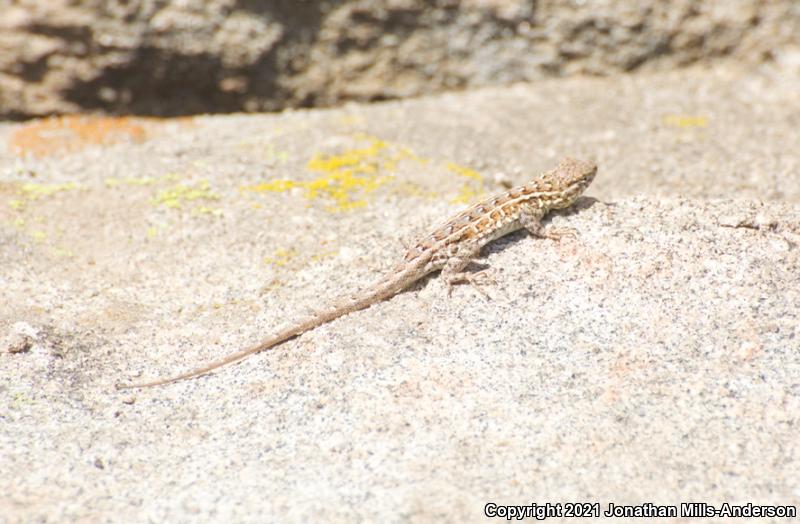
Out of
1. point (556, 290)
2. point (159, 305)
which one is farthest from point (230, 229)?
point (556, 290)

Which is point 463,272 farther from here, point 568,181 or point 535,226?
point 568,181

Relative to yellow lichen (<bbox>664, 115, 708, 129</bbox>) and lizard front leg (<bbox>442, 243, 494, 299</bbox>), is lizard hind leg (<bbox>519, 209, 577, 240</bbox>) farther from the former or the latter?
yellow lichen (<bbox>664, 115, 708, 129</bbox>)

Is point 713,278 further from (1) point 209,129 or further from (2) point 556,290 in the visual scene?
(1) point 209,129

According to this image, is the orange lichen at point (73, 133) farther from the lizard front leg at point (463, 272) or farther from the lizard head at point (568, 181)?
the lizard head at point (568, 181)

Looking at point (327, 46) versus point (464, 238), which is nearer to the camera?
point (464, 238)

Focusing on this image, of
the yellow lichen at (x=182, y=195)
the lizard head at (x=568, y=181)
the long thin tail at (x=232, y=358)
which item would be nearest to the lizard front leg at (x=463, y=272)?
the lizard head at (x=568, y=181)

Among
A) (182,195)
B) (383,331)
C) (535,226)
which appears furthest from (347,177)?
(383,331)

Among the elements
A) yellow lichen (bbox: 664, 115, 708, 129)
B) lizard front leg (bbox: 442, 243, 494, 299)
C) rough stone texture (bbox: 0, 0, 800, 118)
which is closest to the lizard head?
lizard front leg (bbox: 442, 243, 494, 299)
